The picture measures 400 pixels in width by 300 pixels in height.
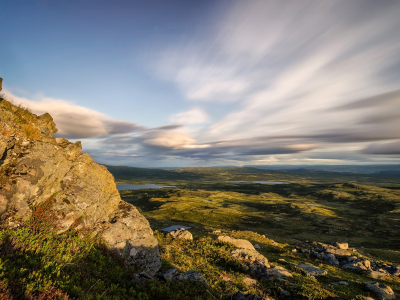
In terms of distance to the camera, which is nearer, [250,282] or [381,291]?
[250,282]

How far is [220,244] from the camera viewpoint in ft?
109

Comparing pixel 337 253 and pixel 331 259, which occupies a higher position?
pixel 331 259

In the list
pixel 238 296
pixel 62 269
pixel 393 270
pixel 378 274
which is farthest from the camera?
pixel 393 270

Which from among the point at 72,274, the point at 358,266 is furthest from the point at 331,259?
the point at 72,274

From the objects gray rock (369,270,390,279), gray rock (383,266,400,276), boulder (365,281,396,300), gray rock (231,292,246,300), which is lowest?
gray rock (383,266,400,276)

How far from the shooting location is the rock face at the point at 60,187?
12320 millimetres

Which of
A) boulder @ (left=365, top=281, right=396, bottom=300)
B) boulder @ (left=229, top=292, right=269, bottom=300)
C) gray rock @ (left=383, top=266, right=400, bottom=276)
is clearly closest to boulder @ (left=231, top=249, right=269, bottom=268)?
boulder @ (left=365, top=281, right=396, bottom=300)

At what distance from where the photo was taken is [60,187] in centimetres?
1526

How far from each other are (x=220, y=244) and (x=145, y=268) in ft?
67.5

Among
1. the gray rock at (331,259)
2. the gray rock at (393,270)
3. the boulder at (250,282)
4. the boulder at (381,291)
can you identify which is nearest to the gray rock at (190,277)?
the boulder at (250,282)

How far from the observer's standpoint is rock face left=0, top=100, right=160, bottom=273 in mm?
12320

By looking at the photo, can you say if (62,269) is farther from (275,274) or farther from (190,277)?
(275,274)

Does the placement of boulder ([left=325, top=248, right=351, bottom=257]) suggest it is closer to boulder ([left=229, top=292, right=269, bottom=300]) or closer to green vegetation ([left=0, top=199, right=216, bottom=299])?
boulder ([left=229, top=292, right=269, bottom=300])

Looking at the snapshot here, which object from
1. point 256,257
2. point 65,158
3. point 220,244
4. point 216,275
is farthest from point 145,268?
point 220,244
